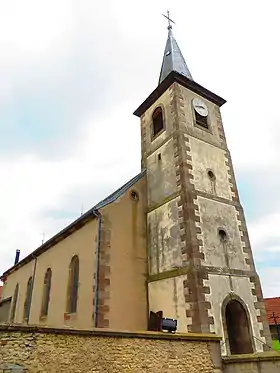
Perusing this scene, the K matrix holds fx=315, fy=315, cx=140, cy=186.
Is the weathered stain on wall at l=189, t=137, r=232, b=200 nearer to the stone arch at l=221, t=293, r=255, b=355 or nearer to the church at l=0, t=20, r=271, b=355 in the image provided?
the church at l=0, t=20, r=271, b=355

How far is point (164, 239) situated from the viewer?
457 inches

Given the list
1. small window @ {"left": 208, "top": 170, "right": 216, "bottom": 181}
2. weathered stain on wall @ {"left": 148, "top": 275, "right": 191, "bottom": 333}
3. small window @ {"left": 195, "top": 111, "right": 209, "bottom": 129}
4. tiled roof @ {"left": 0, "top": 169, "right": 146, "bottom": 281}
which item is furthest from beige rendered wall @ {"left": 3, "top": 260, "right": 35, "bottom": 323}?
small window @ {"left": 195, "top": 111, "right": 209, "bottom": 129}

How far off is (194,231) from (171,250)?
3.62 feet

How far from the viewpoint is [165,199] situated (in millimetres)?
12336

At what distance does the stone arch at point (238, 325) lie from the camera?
10164 mm

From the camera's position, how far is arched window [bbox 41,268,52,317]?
1466cm

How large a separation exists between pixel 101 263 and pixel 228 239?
4.71m

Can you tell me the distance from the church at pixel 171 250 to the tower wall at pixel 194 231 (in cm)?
4

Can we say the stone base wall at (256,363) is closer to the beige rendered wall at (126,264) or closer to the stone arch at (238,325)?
the stone arch at (238,325)

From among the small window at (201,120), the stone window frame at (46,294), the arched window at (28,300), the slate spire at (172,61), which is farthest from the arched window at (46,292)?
the slate spire at (172,61)

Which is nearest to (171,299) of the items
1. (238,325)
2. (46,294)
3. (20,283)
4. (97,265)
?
(238,325)

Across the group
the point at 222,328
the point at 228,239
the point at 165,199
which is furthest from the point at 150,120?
the point at 222,328

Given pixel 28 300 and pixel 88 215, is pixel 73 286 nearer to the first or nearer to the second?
pixel 88 215

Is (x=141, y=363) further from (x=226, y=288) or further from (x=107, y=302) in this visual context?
(x=226, y=288)
